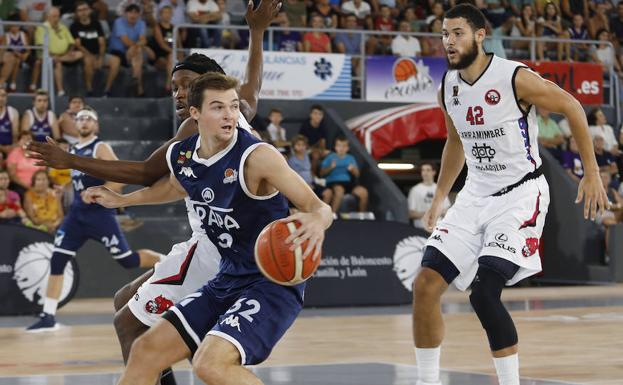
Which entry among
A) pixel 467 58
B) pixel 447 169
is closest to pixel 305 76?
pixel 447 169

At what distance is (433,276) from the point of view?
7387 mm

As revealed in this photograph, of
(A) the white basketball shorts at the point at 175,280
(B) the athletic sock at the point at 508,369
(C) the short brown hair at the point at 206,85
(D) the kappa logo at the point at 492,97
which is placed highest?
(C) the short brown hair at the point at 206,85

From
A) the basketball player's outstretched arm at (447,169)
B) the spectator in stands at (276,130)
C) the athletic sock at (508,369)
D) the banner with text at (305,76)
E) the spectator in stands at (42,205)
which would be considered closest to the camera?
the athletic sock at (508,369)

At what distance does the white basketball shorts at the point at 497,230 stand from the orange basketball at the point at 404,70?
40.1 feet

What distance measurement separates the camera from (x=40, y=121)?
16375 mm

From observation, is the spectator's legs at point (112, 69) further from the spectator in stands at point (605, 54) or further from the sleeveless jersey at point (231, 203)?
the sleeveless jersey at point (231, 203)

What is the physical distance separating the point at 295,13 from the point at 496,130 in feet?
43.2

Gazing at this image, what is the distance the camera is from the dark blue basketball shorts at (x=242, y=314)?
5.73m

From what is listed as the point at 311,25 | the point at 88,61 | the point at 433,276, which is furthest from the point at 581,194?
the point at 311,25

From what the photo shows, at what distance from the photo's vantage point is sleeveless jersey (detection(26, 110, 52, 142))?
16344mm

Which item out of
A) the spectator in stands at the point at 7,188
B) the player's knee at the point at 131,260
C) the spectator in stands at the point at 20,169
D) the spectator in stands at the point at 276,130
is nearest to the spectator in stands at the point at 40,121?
the spectator in stands at the point at 20,169

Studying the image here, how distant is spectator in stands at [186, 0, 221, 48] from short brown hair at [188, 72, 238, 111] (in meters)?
13.1

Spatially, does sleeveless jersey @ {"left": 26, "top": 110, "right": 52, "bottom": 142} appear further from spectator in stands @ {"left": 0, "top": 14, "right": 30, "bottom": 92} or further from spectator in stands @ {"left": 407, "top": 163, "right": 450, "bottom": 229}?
spectator in stands @ {"left": 407, "top": 163, "right": 450, "bottom": 229}

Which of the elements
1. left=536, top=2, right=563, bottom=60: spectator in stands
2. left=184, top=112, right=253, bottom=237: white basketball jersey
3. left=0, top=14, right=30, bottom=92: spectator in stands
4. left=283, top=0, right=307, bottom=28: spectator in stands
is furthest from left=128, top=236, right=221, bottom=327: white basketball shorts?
left=536, top=2, right=563, bottom=60: spectator in stands
